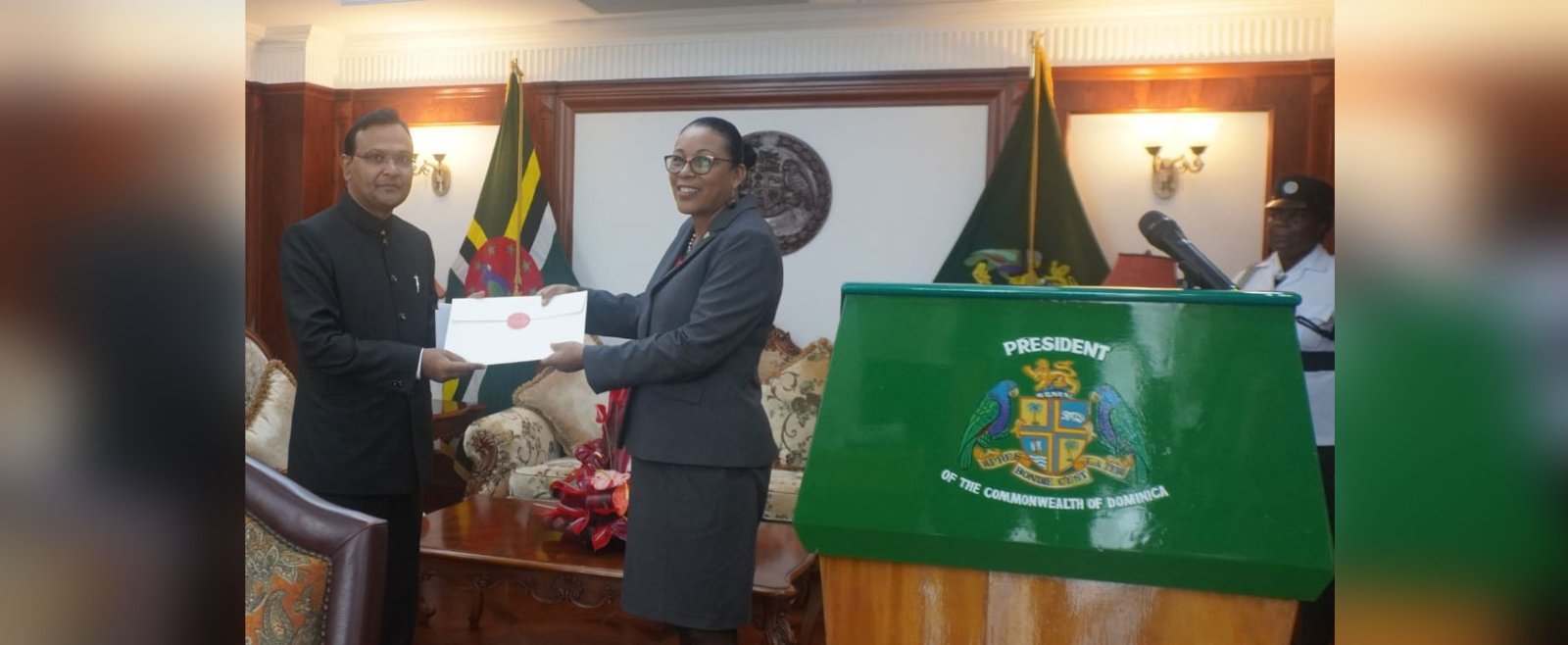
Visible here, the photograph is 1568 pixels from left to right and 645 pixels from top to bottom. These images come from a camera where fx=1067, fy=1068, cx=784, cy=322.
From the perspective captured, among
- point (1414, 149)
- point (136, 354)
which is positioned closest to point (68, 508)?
point (136, 354)

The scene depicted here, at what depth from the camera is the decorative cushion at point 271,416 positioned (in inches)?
133

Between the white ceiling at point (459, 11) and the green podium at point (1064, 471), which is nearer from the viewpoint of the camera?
the green podium at point (1064, 471)

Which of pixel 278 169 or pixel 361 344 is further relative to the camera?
pixel 278 169

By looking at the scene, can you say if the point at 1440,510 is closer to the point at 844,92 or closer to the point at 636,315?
the point at 636,315

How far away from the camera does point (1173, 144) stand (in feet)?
14.1

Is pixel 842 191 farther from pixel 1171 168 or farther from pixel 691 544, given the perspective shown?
pixel 691 544

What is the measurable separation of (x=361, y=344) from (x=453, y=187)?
126 inches

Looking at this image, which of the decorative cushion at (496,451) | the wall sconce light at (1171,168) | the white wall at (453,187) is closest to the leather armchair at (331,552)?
the decorative cushion at (496,451)

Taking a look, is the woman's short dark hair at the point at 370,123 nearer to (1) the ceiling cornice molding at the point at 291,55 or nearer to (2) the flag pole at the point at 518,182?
(2) the flag pole at the point at 518,182

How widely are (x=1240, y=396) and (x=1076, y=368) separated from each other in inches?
5.6

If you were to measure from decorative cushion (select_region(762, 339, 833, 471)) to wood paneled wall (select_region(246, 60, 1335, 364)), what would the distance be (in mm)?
1169

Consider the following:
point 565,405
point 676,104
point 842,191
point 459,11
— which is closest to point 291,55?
point 459,11

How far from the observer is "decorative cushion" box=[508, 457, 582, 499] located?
391cm

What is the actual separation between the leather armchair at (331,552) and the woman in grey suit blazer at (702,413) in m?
0.87
